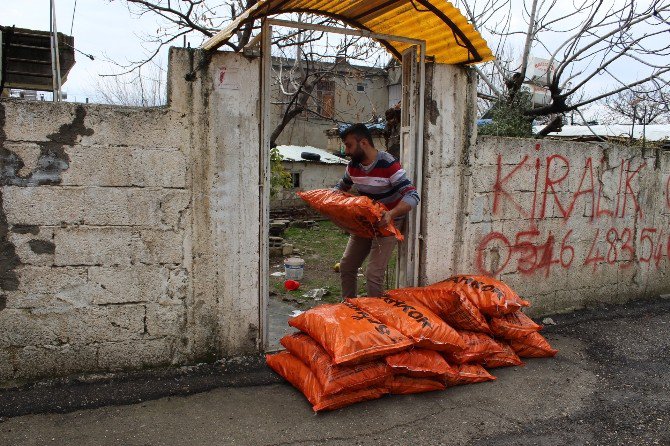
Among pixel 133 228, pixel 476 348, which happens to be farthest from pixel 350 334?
pixel 133 228

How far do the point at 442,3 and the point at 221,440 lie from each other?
3489 mm

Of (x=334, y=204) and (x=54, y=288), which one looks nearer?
(x=54, y=288)

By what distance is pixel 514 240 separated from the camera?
5.45m

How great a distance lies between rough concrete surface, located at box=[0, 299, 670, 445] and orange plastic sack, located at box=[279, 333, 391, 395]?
0.19 metres

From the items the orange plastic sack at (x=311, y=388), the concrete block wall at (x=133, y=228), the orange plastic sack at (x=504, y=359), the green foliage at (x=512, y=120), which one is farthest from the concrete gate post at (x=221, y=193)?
the green foliage at (x=512, y=120)

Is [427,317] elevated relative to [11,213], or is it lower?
lower

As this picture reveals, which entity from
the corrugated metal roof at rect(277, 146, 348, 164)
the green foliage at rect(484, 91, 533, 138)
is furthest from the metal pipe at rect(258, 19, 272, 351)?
the corrugated metal roof at rect(277, 146, 348, 164)

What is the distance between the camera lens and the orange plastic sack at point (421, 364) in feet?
11.9

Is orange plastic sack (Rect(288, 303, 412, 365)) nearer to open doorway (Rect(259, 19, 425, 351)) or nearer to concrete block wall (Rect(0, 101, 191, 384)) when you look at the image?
open doorway (Rect(259, 19, 425, 351))

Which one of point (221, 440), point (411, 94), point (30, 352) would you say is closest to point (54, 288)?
point (30, 352)

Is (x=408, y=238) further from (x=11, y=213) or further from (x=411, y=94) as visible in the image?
(x=11, y=213)

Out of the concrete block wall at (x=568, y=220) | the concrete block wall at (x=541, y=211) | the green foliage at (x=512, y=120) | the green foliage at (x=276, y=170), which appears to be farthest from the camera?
the green foliage at (x=276, y=170)

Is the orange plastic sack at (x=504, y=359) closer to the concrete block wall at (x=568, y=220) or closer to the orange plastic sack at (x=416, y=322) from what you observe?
the orange plastic sack at (x=416, y=322)

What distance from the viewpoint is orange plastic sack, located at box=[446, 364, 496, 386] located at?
13.0ft
